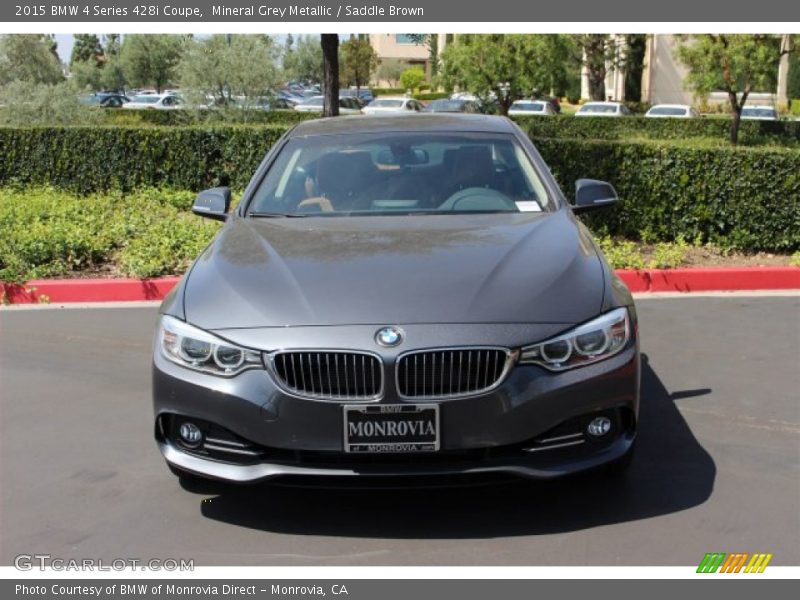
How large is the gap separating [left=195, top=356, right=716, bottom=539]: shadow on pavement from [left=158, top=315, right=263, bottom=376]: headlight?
0.63 m

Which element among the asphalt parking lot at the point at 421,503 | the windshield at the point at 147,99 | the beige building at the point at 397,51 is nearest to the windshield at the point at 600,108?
the windshield at the point at 147,99

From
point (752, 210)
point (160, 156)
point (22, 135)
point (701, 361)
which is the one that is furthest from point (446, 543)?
point (22, 135)

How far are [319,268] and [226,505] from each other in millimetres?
1117

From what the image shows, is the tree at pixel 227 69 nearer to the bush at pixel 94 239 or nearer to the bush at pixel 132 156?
the bush at pixel 132 156

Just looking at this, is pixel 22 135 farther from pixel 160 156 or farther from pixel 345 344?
pixel 345 344

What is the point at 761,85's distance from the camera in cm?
2450

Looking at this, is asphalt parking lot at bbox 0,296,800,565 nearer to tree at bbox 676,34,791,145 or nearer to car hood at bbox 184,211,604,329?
car hood at bbox 184,211,604,329

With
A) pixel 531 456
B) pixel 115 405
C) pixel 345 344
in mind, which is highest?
pixel 345 344

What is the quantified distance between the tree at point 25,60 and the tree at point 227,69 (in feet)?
32.9

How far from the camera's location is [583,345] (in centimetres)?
400

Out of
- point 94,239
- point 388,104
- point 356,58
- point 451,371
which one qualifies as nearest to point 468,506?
point 451,371

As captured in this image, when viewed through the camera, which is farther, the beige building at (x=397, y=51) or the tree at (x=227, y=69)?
the beige building at (x=397, y=51)

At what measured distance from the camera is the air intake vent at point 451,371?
3844 millimetres

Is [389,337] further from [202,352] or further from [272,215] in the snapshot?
[272,215]
